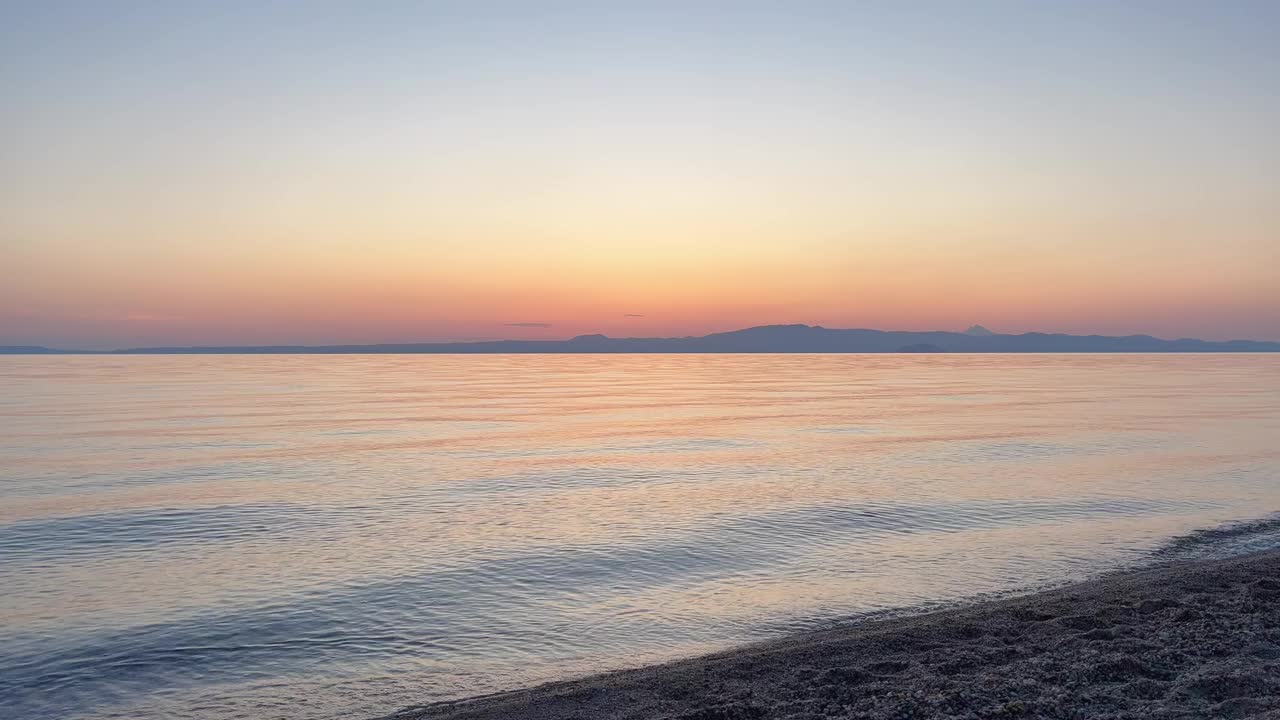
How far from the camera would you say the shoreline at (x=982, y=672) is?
8.39 metres

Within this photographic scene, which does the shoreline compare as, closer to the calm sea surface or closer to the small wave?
the calm sea surface

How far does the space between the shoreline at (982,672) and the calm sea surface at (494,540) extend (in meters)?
1.24

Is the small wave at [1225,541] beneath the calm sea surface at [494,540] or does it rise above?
beneath

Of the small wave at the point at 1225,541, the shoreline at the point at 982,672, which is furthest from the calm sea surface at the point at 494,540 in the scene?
the shoreline at the point at 982,672

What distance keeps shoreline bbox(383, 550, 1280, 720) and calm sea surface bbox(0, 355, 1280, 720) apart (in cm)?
124

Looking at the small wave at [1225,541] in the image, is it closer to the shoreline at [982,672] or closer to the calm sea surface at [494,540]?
the calm sea surface at [494,540]

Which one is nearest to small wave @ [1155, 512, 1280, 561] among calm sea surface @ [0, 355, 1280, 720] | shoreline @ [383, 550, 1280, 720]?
calm sea surface @ [0, 355, 1280, 720]

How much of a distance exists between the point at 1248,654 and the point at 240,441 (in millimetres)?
36999

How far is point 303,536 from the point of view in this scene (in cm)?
1869

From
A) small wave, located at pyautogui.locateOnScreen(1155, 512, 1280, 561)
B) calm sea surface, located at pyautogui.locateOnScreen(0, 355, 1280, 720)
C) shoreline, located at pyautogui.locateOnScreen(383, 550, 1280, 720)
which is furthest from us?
small wave, located at pyautogui.locateOnScreen(1155, 512, 1280, 561)

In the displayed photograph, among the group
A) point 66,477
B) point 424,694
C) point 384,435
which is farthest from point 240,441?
point 424,694

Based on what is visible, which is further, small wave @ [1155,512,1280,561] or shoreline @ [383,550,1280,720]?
small wave @ [1155,512,1280,561]

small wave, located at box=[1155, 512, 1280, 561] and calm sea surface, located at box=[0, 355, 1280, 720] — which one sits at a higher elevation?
calm sea surface, located at box=[0, 355, 1280, 720]

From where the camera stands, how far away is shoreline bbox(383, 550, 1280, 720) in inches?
330
